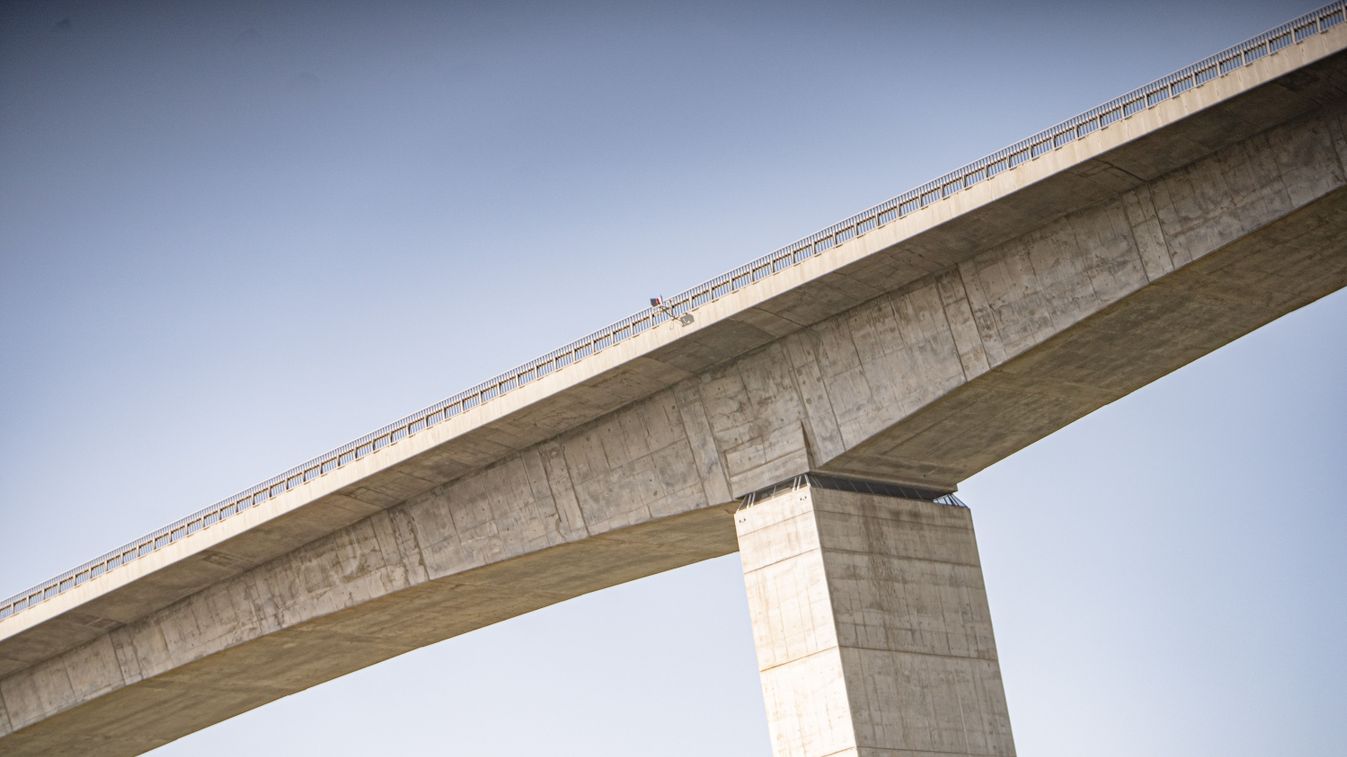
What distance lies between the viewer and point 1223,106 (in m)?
32.1

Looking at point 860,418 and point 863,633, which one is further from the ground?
point 860,418

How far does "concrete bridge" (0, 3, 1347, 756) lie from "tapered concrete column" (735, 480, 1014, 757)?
0.21 feet

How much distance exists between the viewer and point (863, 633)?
38062 mm

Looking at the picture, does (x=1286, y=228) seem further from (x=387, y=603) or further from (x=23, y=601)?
(x=23, y=601)

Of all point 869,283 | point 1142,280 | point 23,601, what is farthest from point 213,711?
point 1142,280

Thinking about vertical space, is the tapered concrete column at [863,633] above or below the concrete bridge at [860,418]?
below

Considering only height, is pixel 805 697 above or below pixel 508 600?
below

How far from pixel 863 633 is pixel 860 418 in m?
4.84

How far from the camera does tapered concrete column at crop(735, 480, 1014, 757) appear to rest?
123ft

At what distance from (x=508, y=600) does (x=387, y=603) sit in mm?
3380

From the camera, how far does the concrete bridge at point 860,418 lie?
33.8 metres

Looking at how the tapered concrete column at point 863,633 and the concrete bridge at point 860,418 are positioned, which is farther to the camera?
the tapered concrete column at point 863,633

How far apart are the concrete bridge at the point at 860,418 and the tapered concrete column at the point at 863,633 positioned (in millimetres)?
65

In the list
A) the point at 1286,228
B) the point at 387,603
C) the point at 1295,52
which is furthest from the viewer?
the point at 387,603
